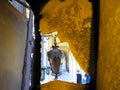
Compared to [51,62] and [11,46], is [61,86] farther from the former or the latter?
[11,46]

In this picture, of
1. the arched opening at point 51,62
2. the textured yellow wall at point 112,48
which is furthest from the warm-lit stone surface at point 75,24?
the textured yellow wall at point 112,48

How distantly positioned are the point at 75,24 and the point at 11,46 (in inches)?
44.5

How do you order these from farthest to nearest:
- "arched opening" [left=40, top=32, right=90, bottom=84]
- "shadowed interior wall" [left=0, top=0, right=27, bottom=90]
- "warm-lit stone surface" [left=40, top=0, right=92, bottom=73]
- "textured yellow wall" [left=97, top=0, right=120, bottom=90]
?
"shadowed interior wall" [left=0, top=0, right=27, bottom=90], "arched opening" [left=40, top=32, right=90, bottom=84], "warm-lit stone surface" [left=40, top=0, right=92, bottom=73], "textured yellow wall" [left=97, top=0, right=120, bottom=90]

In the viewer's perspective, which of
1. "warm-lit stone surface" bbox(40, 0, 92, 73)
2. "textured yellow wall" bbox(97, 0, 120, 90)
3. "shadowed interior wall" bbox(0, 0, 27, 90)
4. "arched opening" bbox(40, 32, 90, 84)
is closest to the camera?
"textured yellow wall" bbox(97, 0, 120, 90)

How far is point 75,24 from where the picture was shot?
1.62m

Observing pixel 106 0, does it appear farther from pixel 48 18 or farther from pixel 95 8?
pixel 48 18

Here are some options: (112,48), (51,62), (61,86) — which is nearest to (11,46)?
(51,62)

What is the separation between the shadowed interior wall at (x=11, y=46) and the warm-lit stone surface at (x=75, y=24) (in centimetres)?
79

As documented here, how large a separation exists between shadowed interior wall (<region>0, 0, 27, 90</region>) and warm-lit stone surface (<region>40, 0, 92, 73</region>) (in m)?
0.79

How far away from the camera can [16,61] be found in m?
Result: 2.61

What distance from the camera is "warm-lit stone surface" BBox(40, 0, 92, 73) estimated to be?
1.57m

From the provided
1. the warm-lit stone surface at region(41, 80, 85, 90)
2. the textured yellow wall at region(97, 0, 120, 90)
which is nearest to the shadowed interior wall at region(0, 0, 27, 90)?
the warm-lit stone surface at region(41, 80, 85, 90)

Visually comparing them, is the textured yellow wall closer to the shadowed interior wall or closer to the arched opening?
the arched opening

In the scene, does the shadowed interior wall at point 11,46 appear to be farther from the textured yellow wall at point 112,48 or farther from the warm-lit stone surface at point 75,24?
the textured yellow wall at point 112,48
